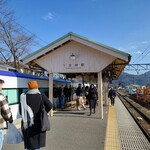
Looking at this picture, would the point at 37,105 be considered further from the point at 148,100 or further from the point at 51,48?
the point at 148,100

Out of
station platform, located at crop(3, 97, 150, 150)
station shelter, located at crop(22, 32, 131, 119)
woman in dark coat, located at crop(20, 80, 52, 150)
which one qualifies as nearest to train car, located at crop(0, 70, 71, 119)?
station shelter, located at crop(22, 32, 131, 119)

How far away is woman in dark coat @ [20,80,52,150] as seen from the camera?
4.49 meters

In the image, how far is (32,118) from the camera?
449 cm

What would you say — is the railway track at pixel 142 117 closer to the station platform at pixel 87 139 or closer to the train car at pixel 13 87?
the station platform at pixel 87 139

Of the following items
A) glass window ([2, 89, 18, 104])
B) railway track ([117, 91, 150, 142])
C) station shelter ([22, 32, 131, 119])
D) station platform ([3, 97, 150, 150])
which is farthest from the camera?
station shelter ([22, 32, 131, 119])

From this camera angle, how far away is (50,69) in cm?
1272

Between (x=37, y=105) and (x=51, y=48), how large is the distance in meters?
7.99

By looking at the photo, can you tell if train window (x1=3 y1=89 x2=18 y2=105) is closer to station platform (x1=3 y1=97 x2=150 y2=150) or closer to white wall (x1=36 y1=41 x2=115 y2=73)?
station platform (x1=3 y1=97 x2=150 y2=150)

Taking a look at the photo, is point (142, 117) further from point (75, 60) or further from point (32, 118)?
point (32, 118)

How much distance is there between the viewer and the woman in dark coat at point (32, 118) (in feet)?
14.7

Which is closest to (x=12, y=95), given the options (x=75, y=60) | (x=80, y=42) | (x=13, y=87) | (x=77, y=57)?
(x=13, y=87)

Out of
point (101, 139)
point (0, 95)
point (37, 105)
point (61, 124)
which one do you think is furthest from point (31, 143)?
point (61, 124)

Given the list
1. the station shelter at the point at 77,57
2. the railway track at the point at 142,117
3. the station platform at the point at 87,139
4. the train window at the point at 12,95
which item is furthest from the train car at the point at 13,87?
the railway track at the point at 142,117

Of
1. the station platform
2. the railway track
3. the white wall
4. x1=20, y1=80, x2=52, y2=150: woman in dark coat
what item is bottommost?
the railway track
